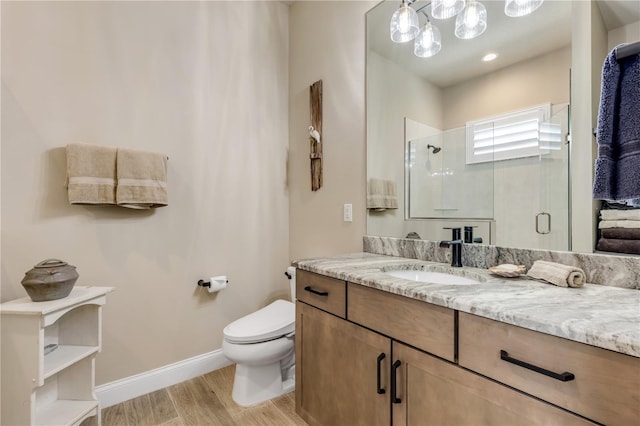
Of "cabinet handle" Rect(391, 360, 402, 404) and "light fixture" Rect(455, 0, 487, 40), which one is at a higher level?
"light fixture" Rect(455, 0, 487, 40)

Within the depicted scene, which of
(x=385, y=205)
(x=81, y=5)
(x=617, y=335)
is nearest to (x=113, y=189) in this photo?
(x=81, y=5)

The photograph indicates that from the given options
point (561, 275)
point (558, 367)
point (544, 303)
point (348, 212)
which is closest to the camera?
point (558, 367)

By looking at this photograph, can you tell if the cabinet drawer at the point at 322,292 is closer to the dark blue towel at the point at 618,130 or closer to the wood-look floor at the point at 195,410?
the wood-look floor at the point at 195,410

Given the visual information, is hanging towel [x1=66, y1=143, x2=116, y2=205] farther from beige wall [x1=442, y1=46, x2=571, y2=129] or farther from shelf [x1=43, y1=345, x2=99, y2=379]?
beige wall [x1=442, y1=46, x2=571, y2=129]

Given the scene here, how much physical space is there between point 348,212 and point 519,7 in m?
1.33

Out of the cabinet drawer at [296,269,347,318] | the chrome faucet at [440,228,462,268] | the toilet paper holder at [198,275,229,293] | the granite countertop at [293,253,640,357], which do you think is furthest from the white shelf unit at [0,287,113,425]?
the chrome faucet at [440,228,462,268]

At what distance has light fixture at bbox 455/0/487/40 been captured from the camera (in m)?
1.44

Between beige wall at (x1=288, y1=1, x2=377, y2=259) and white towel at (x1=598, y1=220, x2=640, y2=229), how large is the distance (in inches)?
Result: 44.3

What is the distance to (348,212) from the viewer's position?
2053 mm

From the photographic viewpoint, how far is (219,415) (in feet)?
5.46

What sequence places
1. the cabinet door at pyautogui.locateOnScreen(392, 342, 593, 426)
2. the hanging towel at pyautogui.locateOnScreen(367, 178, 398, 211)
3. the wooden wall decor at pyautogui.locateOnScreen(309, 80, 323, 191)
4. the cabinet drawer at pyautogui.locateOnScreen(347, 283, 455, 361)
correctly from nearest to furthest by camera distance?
the cabinet door at pyautogui.locateOnScreen(392, 342, 593, 426) → the cabinet drawer at pyautogui.locateOnScreen(347, 283, 455, 361) → the hanging towel at pyautogui.locateOnScreen(367, 178, 398, 211) → the wooden wall decor at pyautogui.locateOnScreen(309, 80, 323, 191)

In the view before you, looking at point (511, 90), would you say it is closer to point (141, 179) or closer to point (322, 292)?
point (322, 292)

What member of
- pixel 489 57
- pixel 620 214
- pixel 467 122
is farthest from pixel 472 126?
pixel 620 214

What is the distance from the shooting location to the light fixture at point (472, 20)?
4.73ft
